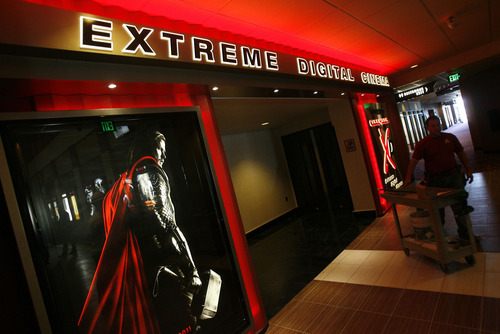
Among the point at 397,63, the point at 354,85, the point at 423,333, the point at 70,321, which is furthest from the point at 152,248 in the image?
the point at 397,63

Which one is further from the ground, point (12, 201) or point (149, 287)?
point (12, 201)

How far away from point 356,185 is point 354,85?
7.27ft

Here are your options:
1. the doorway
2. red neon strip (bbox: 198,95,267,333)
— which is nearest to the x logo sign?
the doorway

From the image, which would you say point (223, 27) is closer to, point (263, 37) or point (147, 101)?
point (263, 37)

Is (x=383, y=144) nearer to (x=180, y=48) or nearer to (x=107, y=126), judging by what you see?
(x=180, y=48)

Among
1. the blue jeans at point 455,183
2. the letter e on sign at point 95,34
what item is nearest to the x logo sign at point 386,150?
the blue jeans at point 455,183

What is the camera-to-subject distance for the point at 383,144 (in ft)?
21.0

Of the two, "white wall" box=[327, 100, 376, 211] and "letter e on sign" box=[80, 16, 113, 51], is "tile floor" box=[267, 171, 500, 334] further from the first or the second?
"letter e on sign" box=[80, 16, 113, 51]

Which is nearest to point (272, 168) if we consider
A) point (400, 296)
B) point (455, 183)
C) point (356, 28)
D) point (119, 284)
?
point (356, 28)

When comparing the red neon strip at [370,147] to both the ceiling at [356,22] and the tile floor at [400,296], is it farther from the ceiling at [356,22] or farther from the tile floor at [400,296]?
the tile floor at [400,296]

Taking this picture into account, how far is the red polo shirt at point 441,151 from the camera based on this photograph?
342 centimetres

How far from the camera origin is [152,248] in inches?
85.7

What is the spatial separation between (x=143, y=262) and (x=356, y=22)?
153 inches

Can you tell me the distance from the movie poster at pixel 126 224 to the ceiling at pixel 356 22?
1.06 metres
